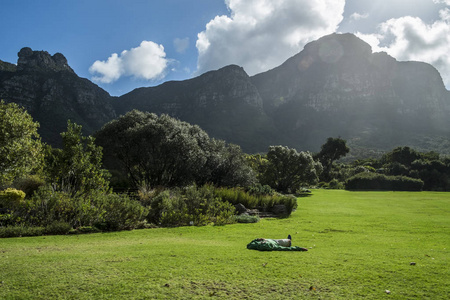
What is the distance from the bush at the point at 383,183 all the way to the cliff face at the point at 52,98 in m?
68.8

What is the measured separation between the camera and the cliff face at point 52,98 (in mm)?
77062

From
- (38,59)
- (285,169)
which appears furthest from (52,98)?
(285,169)

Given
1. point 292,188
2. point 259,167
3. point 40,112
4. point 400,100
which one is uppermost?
point 400,100

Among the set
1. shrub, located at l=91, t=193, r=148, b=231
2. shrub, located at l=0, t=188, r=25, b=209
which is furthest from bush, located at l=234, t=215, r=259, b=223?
shrub, located at l=0, t=188, r=25, b=209

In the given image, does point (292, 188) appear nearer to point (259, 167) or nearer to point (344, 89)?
point (259, 167)

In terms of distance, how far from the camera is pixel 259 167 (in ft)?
153

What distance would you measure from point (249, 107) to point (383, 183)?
12733 centimetres

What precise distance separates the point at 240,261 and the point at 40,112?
9448cm

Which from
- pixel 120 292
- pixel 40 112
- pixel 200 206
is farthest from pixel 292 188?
pixel 40 112

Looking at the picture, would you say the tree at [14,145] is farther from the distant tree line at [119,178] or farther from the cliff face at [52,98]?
the cliff face at [52,98]

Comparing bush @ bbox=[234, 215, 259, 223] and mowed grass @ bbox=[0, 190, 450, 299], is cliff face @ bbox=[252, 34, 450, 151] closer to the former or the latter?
bush @ bbox=[234, 215, 259, 223]

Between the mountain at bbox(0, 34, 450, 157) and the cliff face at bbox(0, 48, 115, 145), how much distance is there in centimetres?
26

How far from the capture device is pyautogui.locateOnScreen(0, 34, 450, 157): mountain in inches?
3607

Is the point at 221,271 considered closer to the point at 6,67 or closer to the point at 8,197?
the point at 8,197
